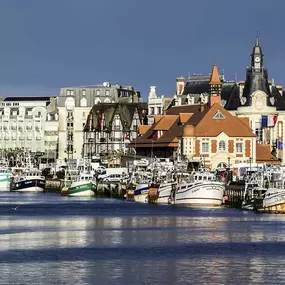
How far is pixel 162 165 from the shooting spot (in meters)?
189

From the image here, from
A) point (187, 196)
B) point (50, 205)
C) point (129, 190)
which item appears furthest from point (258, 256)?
point (129, 190)

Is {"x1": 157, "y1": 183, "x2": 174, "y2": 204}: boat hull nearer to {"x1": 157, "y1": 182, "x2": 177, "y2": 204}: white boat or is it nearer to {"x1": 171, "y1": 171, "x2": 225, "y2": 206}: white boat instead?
{"x1": 157, "y1": 182, "x2": 177, "y2": 204}: white boat

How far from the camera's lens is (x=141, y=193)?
17725 centimetres

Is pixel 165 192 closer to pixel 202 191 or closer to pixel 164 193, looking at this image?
pixel 164 193

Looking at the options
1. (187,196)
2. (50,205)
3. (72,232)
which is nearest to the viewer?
(72,232)

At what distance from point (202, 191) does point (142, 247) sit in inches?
2126

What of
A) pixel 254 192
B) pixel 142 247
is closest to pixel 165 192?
pixel 254 192

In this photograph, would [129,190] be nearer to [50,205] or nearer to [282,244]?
[50,205]

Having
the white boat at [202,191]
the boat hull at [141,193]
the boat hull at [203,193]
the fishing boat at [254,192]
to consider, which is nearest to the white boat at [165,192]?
the boat hull at [141,193]

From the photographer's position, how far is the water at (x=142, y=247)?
77375mm

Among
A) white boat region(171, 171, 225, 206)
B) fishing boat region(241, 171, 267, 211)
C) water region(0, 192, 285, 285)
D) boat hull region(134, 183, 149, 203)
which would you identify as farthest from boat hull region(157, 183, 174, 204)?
water region(0, 192, 285, 285)

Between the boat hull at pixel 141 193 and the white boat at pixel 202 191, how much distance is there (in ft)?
72.4

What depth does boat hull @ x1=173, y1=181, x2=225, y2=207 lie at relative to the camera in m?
148

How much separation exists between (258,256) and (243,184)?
229 feet
